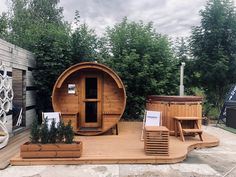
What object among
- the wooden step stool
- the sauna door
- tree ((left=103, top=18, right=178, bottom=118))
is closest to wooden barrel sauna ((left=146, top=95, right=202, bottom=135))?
the sauna door

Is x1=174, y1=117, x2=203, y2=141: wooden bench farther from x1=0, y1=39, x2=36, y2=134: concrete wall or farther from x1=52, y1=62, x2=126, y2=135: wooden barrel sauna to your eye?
x1=0, y1=39, x2=36, y2=134: concrete wall

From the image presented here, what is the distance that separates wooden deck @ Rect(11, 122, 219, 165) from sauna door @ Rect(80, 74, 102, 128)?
662 millimetres

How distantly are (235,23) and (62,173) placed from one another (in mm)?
10746

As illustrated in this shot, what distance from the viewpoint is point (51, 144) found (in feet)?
18.5

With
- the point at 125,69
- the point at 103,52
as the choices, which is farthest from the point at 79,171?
the point at 103,52

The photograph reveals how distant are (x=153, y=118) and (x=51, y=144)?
10.0 ft

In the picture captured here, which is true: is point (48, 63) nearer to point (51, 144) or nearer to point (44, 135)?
point (44, 135)

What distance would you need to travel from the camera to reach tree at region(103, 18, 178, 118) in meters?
10.8

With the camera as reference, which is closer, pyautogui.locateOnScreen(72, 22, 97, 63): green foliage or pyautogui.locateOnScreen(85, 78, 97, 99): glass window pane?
pyautogui.locateOnScreen(85, 78, 97, 99): glass window pane

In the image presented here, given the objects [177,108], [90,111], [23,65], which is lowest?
[90,111]

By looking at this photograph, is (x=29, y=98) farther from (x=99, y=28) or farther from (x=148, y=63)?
(x=99, y=28)

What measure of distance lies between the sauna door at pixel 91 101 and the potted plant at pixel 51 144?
2.53 metres

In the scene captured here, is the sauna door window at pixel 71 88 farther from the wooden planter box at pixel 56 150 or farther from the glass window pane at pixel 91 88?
the wooden planter box at pixel 56 150

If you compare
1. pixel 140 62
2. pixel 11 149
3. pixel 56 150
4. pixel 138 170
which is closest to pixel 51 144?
pixel 56 150
